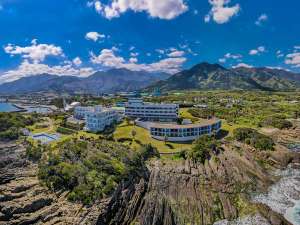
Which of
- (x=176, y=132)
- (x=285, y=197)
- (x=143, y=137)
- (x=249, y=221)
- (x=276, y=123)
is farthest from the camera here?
(x=276, y=123)

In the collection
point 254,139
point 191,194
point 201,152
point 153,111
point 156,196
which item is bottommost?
point 191,194

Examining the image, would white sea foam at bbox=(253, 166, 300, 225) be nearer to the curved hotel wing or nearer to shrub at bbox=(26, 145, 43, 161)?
the curved hotel wing

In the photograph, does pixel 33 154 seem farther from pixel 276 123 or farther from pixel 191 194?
pixel 276 123

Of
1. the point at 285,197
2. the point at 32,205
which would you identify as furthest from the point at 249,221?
the point at 32,205

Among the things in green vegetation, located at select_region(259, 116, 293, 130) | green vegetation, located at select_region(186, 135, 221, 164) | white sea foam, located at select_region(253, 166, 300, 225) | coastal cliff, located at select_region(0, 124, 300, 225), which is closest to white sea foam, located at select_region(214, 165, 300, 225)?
white sea foam, located at select_region(253, 166, 300, 225)

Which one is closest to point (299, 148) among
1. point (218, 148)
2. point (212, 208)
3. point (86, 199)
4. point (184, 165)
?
point (218, 148)

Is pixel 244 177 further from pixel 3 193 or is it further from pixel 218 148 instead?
pixel 3 193

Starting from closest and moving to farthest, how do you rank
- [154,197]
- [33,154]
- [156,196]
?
[154,197] < [156,196] < [33,154]
